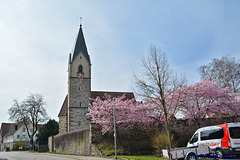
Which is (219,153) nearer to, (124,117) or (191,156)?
(191,156)

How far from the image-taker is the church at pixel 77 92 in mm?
40844

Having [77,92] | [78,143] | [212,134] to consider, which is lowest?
[78,143]

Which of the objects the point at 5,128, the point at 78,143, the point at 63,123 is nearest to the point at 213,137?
the point at 78,143

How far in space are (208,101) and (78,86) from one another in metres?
26.0

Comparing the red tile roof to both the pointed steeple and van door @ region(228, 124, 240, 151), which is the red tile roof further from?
van door @ region(228, 124, 240, 151)

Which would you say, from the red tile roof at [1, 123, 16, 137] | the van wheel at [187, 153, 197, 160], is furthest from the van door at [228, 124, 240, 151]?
the red tile roof at [1, 123, 16, 137]

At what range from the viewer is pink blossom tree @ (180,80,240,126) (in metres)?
22.3

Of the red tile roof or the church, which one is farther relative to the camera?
the red tile roof

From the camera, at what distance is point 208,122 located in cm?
2381

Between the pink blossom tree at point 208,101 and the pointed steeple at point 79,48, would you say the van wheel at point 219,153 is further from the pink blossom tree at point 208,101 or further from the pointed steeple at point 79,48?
the pointed steeple at point 79,48

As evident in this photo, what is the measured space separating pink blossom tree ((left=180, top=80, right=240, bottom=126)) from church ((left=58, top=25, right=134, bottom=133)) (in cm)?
2261

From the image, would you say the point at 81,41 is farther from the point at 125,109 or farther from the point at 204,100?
the point at 204,100

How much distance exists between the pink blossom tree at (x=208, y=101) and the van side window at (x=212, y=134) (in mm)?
8121

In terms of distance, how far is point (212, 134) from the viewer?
44.3 ft
